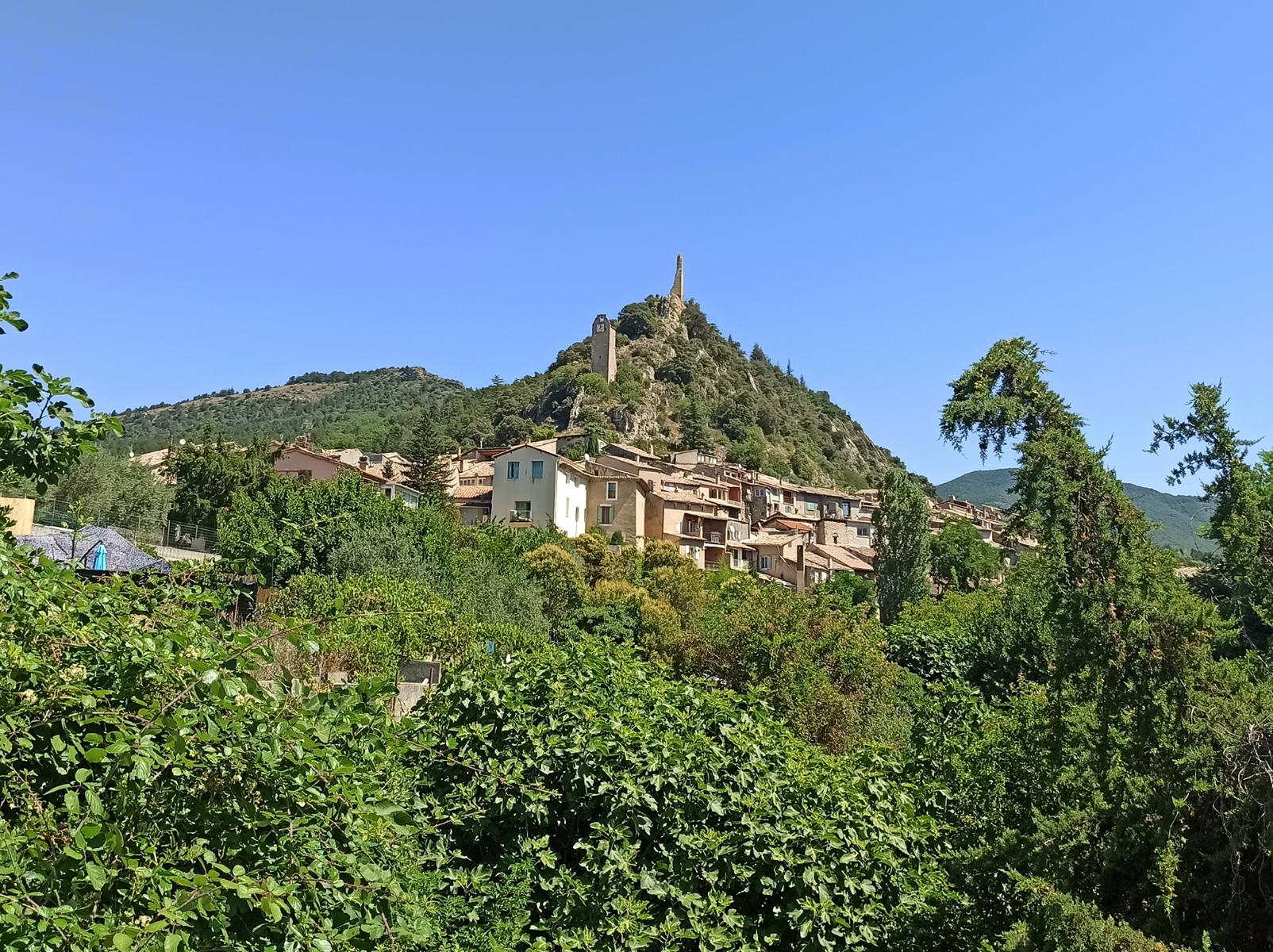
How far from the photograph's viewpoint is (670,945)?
17.6ft

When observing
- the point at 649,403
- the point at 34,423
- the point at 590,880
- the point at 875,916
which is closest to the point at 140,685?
the point at 34,423

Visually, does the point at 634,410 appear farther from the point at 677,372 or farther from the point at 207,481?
the point at 207,481

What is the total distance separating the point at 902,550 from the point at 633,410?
4899 cm

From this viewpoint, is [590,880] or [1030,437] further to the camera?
[1030,437]

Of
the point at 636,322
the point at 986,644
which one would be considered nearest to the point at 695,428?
the point at 636,322

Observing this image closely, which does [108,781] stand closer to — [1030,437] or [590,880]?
[590,880]

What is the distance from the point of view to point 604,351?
104 metres

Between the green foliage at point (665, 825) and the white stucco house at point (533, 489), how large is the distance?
45501 mm

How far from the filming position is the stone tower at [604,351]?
103 m

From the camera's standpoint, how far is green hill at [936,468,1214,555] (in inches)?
299

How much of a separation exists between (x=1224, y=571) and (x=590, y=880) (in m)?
5.82

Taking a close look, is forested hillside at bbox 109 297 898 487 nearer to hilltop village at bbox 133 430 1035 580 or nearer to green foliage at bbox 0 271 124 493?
hilltop village at bbox 133 430 1035 580

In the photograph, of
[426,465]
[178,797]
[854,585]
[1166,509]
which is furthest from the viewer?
[1166,509]

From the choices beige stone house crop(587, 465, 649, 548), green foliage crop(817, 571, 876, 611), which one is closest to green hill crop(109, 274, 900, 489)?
beige stone house crop(587, 465, 649, 548)
